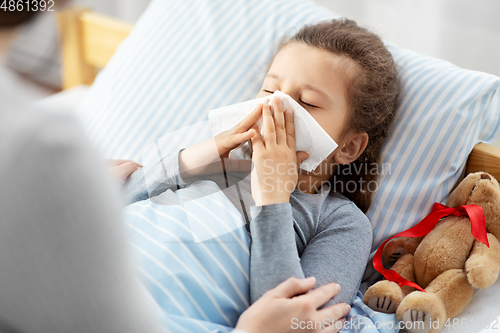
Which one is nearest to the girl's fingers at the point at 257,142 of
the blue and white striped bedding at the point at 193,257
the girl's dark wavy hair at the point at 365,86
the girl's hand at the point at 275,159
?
the girl's hand at the point at 275,159

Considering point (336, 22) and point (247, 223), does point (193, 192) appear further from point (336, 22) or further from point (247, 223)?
point (336, 22)

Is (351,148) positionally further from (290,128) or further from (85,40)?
(85,40)

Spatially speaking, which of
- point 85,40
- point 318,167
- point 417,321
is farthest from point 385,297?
point 85,40

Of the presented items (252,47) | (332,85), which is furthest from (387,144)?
(252,47)

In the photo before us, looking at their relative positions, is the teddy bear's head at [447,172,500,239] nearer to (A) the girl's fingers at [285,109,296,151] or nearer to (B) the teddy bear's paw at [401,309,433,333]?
(B) the teddy bear's paw at [401,309,433,333]

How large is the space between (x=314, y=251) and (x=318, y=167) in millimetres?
233

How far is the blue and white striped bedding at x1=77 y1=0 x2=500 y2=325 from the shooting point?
3.01 ft

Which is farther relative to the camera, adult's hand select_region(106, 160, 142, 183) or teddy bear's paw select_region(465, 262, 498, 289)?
adult's hand select_region(106, 160, 142, 183)

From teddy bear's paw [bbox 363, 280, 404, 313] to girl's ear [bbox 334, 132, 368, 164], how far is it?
302 mm

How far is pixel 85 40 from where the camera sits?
5.18ft

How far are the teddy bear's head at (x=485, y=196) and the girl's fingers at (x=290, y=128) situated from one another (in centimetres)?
37

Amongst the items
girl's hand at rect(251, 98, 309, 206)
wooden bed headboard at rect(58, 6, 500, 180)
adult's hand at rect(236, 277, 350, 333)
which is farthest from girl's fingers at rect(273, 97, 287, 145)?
wooden bed headboard at rect(58, 6, 500, 180)

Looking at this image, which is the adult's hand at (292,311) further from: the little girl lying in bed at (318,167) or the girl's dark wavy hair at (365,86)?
the girl's dark wavy hair at (365,86)

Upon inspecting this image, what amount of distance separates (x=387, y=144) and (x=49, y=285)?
0.81m
